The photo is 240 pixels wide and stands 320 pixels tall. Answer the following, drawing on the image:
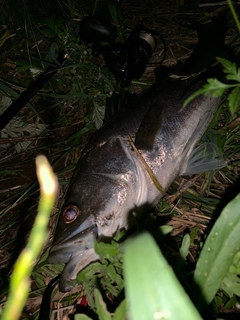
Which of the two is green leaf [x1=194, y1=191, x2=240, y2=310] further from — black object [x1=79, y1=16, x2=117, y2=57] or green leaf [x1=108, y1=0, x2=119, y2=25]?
green leaf [x1=108, y1=0, x2=119, y2=25]

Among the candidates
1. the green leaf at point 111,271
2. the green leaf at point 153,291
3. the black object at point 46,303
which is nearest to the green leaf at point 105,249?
the green leaf at point 111,271

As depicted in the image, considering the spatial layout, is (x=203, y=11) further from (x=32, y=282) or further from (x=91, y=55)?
(x=32, y=282)

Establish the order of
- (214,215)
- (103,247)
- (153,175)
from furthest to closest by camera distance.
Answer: (214,215) < (153,175) < (103,247)

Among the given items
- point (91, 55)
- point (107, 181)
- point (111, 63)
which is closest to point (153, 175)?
point (107, 181)

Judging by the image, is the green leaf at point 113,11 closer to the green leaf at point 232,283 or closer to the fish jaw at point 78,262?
the fish jaw at point 78,262

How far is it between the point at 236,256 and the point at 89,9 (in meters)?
3.57

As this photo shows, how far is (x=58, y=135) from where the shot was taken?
3395 mm

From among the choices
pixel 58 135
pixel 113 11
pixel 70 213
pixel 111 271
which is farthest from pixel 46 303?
pixel 113 11

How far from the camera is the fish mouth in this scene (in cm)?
207

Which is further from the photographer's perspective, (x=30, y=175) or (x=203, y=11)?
(x=203, y=11)

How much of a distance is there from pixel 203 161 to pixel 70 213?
1.23 metres

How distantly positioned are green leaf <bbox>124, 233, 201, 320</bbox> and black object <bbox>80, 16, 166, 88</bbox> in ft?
7.96

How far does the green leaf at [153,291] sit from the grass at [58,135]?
1328mm

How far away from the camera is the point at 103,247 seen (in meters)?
1.53
